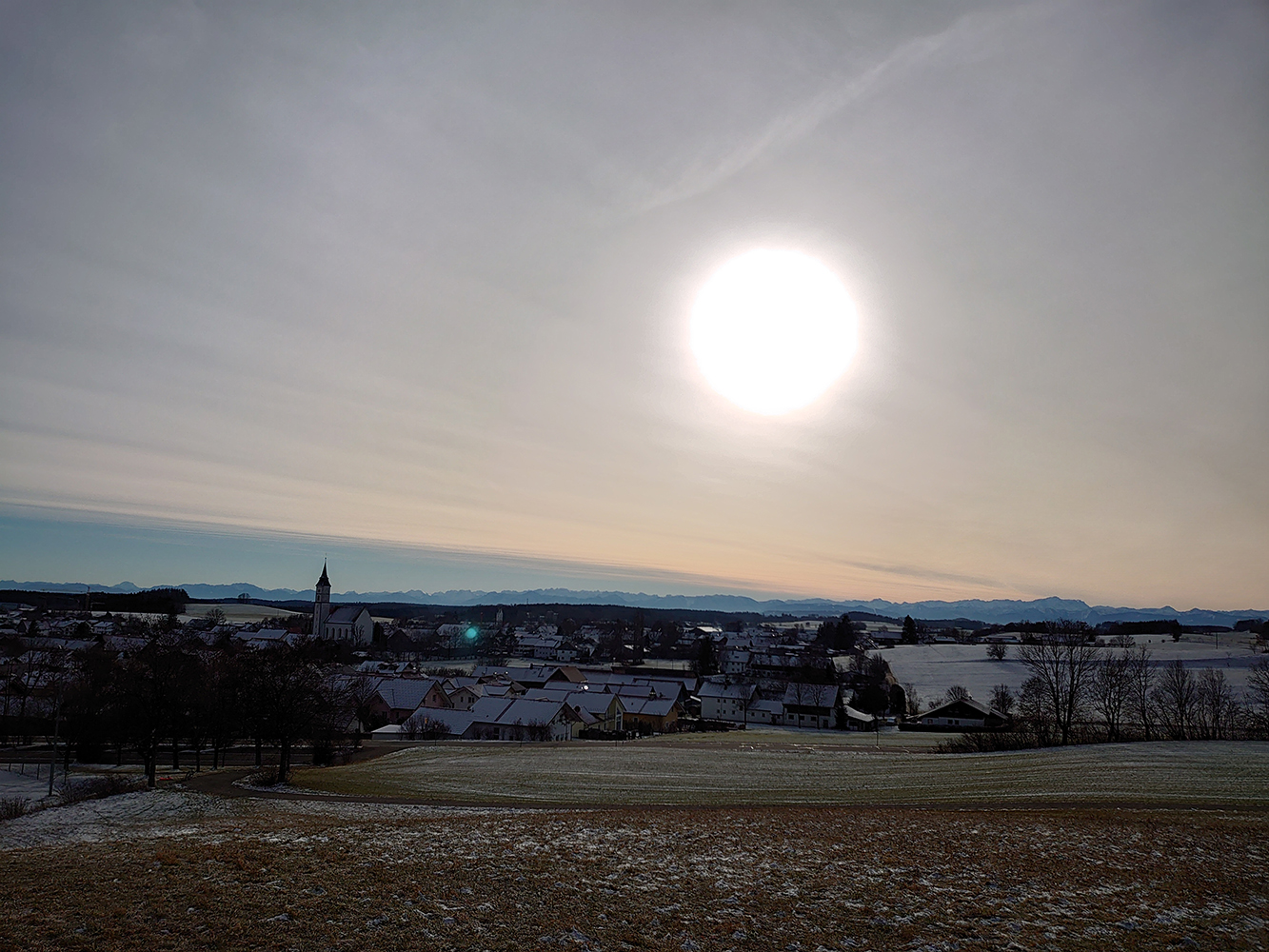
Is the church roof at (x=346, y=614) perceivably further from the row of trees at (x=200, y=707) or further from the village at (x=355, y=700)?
the row of trees at (x=200, y=707)

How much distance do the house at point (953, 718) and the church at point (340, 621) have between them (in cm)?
14394

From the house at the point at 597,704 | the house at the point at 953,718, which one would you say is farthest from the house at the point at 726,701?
the house at the point at 953,718

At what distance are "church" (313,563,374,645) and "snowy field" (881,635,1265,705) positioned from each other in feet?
467

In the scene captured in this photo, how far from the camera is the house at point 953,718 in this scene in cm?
8850

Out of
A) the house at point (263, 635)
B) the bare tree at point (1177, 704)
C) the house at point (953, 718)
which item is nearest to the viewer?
the bare tree at point (1177, 704)

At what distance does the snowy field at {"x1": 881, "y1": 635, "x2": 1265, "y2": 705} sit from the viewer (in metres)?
114

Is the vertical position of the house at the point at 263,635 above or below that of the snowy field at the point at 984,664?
below

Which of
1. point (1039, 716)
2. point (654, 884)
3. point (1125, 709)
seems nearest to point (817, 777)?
point (654, 884)

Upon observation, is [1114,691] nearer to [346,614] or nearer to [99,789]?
[99,789]

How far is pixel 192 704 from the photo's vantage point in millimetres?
50281

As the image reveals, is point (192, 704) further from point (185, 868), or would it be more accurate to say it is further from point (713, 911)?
point (713, 911)

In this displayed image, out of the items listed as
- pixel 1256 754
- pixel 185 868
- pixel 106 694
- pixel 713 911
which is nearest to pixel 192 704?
pixel 106 694

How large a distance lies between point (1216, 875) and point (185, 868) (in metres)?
23.5

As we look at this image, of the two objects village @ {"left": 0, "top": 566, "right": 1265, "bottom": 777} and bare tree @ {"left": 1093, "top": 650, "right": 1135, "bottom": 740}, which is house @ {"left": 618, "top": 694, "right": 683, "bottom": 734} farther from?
bare tree @ {"left": 1093, "top": 650, "right": 1135, "bottom": 740}
